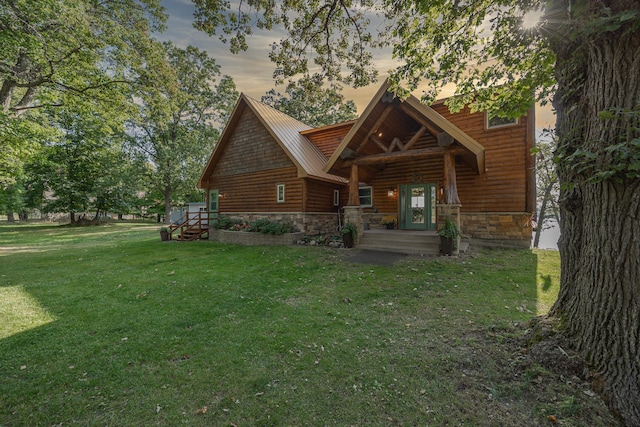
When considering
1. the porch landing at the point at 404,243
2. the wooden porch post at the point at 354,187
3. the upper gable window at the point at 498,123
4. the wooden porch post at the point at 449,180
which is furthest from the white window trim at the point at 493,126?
the wooden porch post at the point at 354,187

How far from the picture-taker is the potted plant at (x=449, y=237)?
754cm

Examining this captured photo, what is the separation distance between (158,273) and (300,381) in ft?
19.7

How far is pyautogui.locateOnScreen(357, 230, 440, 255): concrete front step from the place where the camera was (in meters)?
8.11

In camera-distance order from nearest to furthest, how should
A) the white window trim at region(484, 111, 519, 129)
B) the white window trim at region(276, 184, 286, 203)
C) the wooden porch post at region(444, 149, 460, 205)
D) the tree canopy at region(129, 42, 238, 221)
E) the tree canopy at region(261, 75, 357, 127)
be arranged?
the wooden porch post at region(444, 149, 460, 205) → the white window trim at region(484, 111, 519, 129) → the white window trim at region(276, 184, 286, 203) → the tree canopy at region(129, 42, 238, 221) → the tree canopy at region(261, 75, 357, 127)

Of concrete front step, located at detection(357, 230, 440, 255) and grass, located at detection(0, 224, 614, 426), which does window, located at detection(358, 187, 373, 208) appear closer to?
concrete front step, located at detection(357, 230, 440, 255)

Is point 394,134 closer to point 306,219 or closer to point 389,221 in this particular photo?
point 389,221

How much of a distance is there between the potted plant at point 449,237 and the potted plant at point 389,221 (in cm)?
372

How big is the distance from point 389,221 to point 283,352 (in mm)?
9386

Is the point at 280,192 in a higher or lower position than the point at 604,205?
higher

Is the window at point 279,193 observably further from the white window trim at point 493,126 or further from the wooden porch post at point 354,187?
the white window trim at point 493,126

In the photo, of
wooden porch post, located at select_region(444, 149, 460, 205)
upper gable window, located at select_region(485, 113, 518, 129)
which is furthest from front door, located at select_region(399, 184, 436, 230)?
upper gable window, located at select_region(485, 113, 518, 129)

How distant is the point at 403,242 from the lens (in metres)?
8.66

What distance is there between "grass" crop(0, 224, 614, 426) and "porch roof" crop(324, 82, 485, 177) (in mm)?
3906

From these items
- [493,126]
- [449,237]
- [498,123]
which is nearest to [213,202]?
[449,237]
